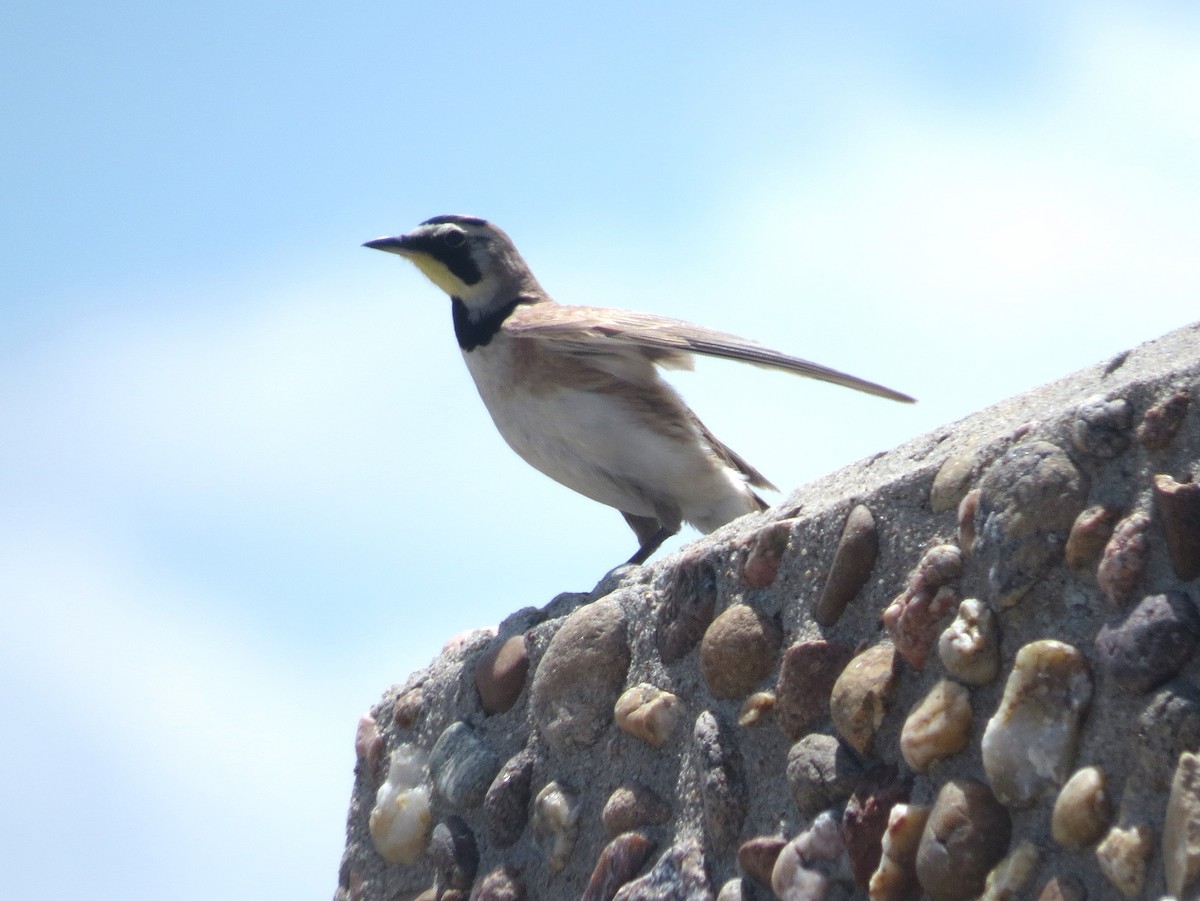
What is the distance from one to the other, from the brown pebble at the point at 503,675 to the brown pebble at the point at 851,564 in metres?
1.14

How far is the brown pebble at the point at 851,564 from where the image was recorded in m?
2.97

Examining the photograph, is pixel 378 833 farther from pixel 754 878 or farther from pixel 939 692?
pixel 939 692

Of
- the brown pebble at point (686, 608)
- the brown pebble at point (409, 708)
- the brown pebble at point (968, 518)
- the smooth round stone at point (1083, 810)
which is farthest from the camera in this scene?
the brown pebble at point (409, 708)

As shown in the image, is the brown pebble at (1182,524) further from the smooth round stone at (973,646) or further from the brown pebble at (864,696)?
the brown pebble at (864,696)

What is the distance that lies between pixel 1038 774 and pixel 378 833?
2.20 m

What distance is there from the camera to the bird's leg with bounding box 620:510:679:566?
5957 mm

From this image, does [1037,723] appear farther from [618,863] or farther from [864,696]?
[618,863]

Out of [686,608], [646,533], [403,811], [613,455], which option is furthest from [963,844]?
[646,533]

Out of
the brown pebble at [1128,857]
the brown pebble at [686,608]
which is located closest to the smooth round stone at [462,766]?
the brown pebble at [686,608]

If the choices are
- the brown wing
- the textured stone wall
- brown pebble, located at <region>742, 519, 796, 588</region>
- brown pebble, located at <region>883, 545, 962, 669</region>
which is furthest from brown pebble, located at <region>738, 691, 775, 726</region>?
the brown wing

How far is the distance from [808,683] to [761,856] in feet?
1.20

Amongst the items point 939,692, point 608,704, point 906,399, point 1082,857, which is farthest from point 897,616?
point 906,399

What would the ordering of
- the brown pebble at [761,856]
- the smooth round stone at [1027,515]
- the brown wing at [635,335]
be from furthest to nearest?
the brown wing at [635,335] → the brown pebble at [761,856] → the smooth round stone at [1027,515]

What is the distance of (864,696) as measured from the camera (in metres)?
2.79
